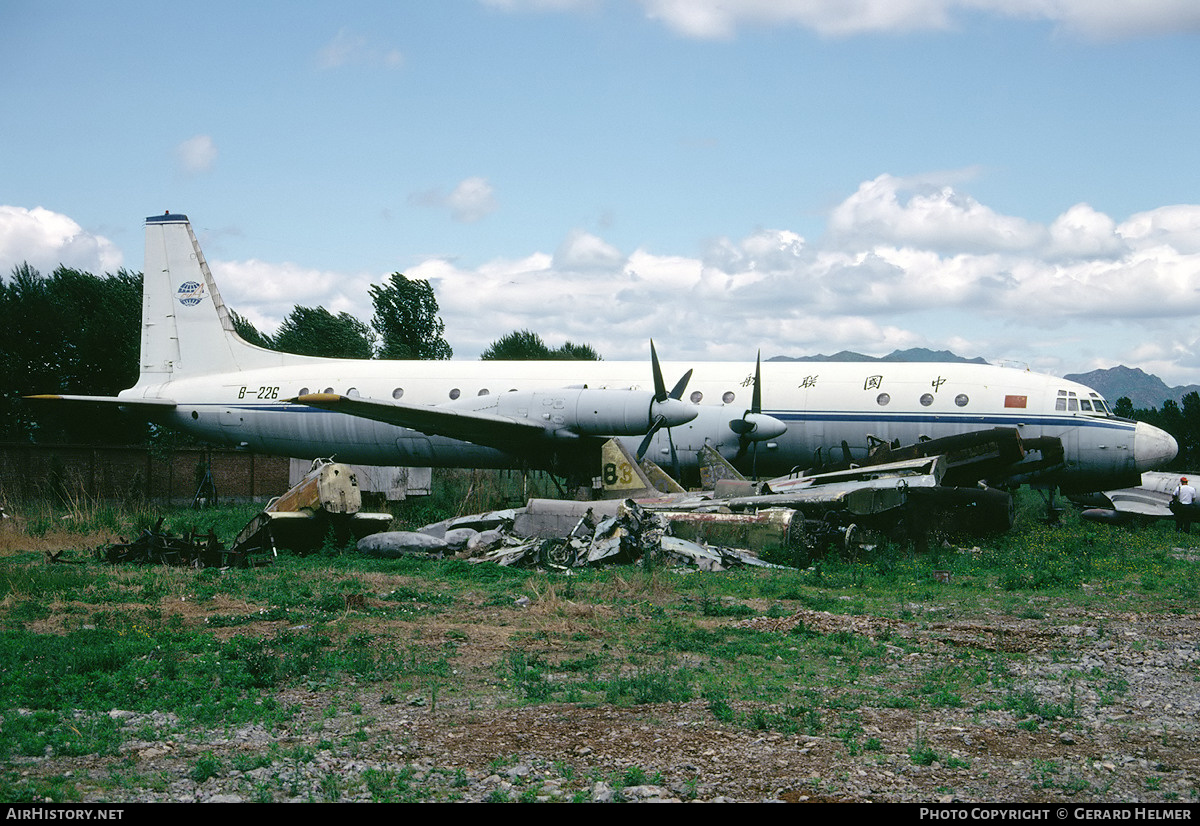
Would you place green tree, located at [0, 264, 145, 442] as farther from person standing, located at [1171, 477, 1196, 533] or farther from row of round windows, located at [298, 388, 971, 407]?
person standing, located at [1171, 477, 1196, 533]

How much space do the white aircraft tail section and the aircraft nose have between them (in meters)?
22.5

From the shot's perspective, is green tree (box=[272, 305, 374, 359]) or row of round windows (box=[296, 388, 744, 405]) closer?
row of round windows (box=[296, 388, 744, 405])

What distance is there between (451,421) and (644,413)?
4597 mm

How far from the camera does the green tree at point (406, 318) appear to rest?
2406 inches

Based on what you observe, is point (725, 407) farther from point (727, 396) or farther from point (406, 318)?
point (406, 318)

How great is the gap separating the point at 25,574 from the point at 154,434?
38.4 meters

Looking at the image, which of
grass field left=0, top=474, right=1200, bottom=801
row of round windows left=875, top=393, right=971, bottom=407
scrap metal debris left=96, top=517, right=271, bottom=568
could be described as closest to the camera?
grass field left=0, top=474, right=1200, bottom=801

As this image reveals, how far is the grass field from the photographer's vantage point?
20.2 feet

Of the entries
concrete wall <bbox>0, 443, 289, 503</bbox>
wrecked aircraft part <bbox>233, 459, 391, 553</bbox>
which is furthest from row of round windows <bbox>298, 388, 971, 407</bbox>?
concrete wall <bbox>0, 443, 289, 503</bbox>

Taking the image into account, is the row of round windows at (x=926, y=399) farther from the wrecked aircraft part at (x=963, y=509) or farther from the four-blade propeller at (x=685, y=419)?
the wrecked aircraft part at (x=963, y=509)

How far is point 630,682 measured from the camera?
26.4ft

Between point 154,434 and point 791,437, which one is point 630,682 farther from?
point 154,434

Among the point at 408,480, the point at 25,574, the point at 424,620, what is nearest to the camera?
the point at 424,620
